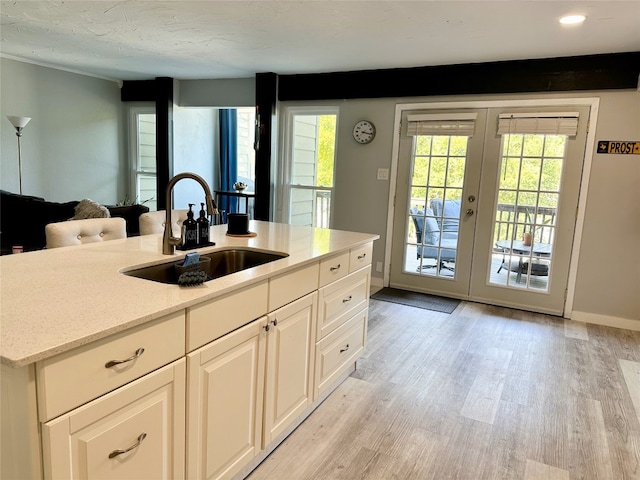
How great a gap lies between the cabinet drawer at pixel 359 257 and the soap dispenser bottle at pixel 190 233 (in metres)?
0.88

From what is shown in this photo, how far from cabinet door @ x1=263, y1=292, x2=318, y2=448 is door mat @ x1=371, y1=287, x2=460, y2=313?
232 cm

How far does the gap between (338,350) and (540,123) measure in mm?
2936

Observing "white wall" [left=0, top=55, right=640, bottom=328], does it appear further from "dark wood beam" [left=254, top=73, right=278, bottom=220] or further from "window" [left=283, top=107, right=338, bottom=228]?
"dark wood beam" [left=254, top=73, right=278, bottom=220]

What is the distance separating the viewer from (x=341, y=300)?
2.47 metres

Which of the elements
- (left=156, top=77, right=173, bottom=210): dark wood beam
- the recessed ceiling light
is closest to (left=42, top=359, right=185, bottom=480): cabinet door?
the recessed ceiling light

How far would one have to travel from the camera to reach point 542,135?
13.2ft

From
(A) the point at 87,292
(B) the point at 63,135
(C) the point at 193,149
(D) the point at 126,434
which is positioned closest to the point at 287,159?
(C) the point at 193,149

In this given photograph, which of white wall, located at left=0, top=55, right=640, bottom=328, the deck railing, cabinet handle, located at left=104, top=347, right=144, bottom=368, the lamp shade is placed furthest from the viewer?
the deck railing

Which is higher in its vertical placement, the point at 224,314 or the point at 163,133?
the point at 163,133

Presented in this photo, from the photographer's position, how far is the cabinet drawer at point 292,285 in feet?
5.99

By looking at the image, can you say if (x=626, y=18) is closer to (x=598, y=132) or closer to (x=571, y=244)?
(x=598, y=132)

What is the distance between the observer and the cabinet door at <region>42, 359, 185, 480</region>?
1.05 m

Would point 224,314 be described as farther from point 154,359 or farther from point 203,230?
point 203,230

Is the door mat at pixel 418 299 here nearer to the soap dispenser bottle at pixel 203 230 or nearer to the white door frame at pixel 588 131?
the white door frame at pixel 588 131
